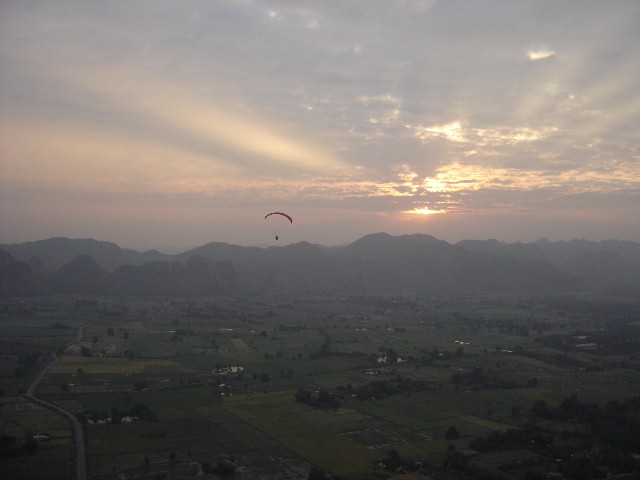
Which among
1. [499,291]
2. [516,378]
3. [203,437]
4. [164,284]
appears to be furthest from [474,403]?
[499,291]

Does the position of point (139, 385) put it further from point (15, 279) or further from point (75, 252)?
point (75, 252)

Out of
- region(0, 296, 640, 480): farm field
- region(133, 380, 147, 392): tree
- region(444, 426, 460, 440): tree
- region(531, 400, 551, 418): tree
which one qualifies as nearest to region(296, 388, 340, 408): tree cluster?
Answer: region(0, 296, 640, 480): farm field

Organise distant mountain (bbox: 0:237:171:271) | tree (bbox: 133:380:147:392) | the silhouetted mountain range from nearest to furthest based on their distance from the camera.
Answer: tree (bbox: 133:380:147:392)
the silhouetted mountain range
distant mountain (bbox: 0:237:171:271)

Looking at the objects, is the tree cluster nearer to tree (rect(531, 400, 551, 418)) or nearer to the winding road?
tree (rect(531, 400, 551, 418))

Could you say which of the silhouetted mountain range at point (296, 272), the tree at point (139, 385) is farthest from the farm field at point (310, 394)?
the silhouetted mountain range at point (296, 272)

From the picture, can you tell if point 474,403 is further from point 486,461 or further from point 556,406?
point 486,461
